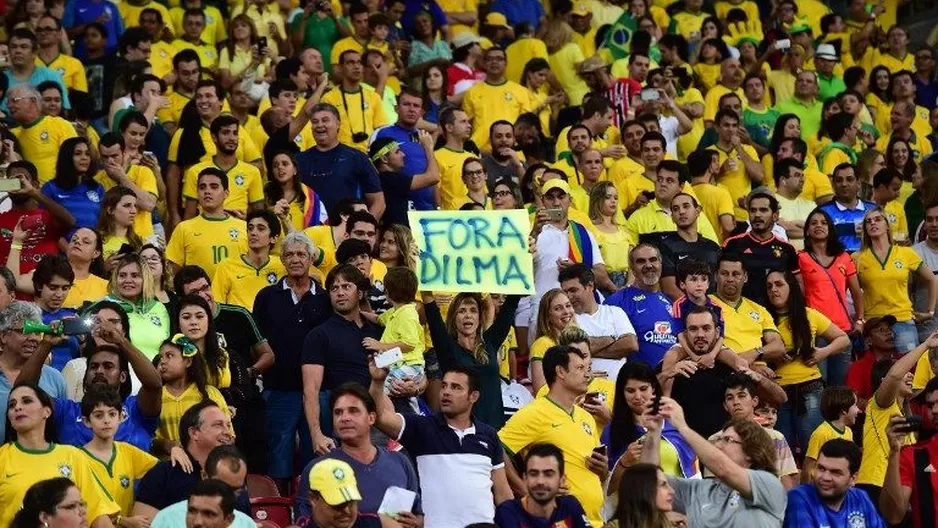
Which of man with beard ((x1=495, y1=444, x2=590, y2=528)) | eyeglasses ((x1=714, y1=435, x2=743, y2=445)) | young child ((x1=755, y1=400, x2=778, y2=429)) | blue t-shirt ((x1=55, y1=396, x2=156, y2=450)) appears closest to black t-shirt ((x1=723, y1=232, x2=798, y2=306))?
young child ((x1=755, y1=400, x2=778, y2=429))

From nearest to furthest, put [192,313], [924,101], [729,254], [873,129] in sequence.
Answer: [192,313] < [729,254] < [873,129] < [924,101]

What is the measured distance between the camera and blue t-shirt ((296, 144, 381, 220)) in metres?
15.6

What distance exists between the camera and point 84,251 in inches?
530

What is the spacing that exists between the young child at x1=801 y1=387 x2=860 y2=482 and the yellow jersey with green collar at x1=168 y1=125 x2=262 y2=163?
17.1ft

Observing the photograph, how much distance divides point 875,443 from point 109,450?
4609 millimetres

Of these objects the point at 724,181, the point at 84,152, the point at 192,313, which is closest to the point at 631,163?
the point at 724,181

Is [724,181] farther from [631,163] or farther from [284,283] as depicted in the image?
[284,283]

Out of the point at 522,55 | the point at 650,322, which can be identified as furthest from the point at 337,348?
the point at 522,55

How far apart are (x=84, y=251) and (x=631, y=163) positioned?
540 centimetres

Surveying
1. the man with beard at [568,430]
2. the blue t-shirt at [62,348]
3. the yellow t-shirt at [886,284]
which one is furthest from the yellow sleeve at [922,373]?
the blue t-shirt at [62,348]

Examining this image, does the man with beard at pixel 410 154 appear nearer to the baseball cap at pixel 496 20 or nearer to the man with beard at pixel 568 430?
the man with beard at pixel 568 430

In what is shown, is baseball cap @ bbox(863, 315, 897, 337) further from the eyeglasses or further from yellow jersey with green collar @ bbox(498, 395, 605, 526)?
the eyeglasses

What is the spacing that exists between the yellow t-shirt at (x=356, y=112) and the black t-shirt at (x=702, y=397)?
481cm

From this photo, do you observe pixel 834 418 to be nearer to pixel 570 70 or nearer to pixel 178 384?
pixel 178 384
